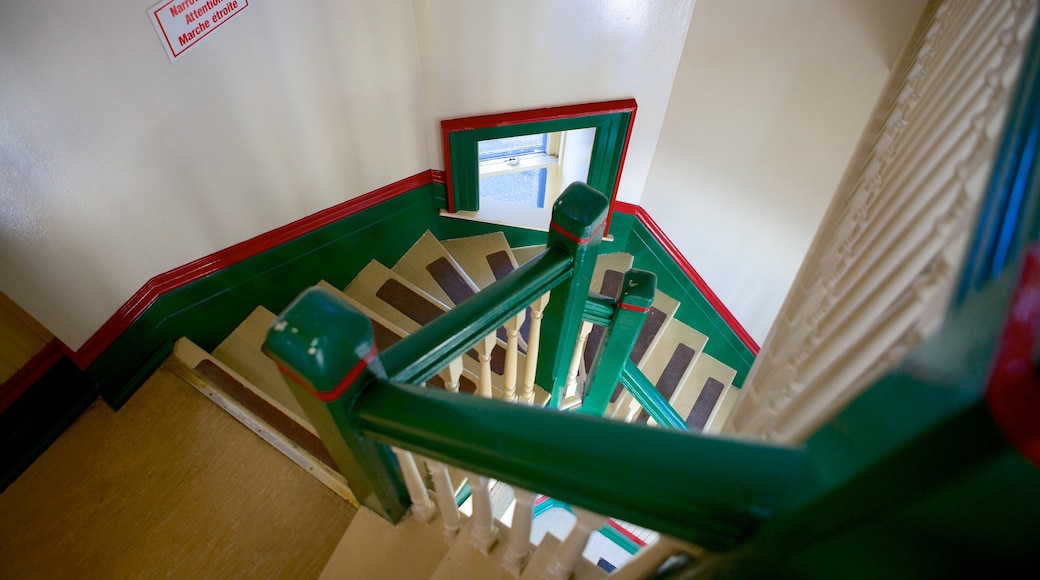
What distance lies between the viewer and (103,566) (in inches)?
56.5

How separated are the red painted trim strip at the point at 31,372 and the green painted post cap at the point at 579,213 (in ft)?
5.28

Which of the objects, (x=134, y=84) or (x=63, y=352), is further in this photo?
(x=63, y=352)

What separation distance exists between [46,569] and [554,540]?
57.7 inches

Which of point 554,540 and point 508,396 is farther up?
point 554,540

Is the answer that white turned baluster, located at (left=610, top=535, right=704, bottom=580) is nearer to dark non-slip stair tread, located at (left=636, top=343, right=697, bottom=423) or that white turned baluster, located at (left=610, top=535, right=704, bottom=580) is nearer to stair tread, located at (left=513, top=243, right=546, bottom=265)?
dark non-slip stair tread, located at (left=636, top=343, right=697, bottom=423)

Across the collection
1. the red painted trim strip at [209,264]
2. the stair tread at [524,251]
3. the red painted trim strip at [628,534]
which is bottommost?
the red painted trim strip at [628,534]

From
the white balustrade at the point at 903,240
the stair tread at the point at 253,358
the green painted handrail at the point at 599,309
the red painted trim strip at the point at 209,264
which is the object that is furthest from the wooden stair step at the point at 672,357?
the stair tread at the point at 253,358

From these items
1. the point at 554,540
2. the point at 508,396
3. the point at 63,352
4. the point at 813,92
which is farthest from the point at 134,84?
the point at 813,92

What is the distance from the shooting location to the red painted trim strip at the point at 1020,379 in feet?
0.88

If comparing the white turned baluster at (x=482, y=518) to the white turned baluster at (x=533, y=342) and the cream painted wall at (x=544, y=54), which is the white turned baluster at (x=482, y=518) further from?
the cream painted wall at (x=544, y=54)

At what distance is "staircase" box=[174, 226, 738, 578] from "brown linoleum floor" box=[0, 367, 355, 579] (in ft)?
0.28

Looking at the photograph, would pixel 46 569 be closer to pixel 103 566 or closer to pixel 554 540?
pixel 103 566

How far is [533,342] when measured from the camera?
1.59 meters

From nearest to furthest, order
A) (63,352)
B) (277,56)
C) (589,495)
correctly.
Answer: (589,495) → (63,352) → (277,56)
